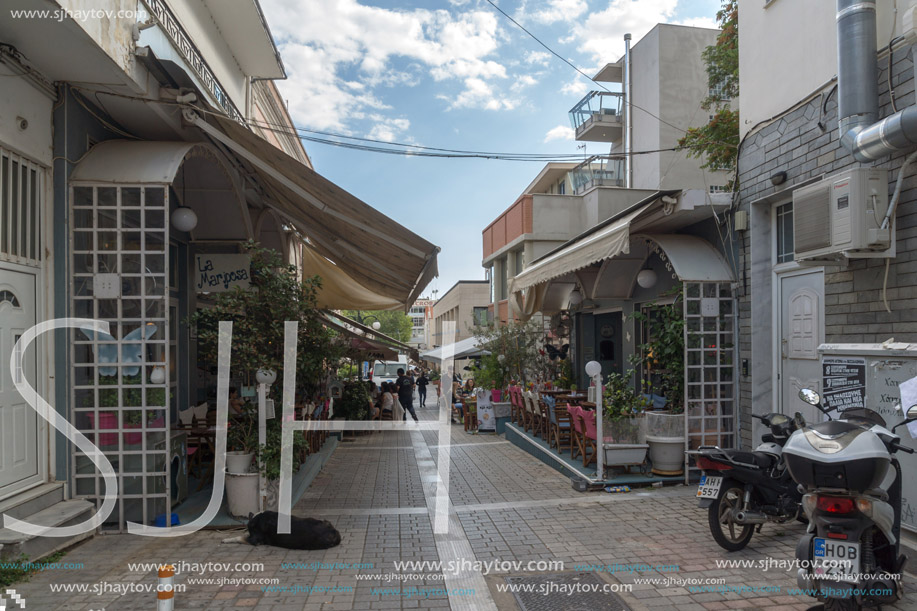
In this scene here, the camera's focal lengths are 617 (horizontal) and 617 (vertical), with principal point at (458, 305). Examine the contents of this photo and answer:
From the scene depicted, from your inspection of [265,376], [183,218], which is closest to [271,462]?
[265,376]

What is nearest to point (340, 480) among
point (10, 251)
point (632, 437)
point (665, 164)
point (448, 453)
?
point (448, 453)

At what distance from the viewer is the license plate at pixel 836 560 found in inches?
144

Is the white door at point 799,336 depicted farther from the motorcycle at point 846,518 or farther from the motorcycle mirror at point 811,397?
the motorcycle at point 846,518

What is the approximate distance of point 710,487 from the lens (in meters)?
5.36

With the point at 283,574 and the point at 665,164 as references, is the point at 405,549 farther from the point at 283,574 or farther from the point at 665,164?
the point at 665,164

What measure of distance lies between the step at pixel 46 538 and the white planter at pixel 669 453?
6426 millimetres

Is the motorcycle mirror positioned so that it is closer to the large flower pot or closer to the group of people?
the large flower pot

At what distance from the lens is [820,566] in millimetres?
3768

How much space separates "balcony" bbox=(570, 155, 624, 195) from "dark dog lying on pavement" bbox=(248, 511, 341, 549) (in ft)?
57.4

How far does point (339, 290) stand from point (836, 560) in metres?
11.2

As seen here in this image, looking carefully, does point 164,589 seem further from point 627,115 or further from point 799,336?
point 627,115

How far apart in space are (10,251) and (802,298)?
315 inches

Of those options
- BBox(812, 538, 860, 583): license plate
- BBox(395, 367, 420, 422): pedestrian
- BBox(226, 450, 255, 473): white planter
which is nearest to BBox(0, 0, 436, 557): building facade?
BBox(226, 450, 255, 473): white planter

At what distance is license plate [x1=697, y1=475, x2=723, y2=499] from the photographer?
17.5 ft
